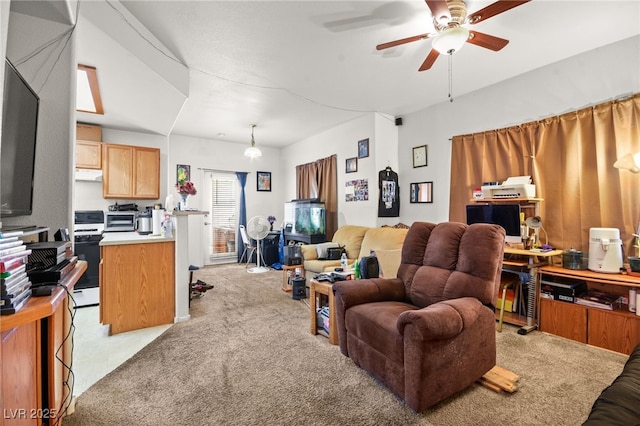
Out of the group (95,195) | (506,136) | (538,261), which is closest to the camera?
(538,261)

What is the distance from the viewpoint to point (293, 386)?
1.93 metres

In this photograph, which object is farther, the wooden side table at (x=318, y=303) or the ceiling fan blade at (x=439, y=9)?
the wooden side table at (x=318, y=303)

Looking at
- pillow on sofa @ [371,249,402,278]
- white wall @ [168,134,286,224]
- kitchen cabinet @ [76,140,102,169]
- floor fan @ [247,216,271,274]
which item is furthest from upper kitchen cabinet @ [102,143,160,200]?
pillow on sofa @ [371,249,402,278]

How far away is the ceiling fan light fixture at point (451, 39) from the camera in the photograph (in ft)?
6.24

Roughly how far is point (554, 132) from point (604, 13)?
1075 mm

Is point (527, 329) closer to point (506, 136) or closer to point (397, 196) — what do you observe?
point (506, 136)

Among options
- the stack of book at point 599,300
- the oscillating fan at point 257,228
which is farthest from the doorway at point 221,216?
the stack of book at point 599,300

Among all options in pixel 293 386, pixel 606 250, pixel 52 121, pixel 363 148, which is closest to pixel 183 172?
pixel 363 148

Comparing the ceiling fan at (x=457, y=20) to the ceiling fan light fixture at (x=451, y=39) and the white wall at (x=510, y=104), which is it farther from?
the white wall at (x=510, y=104)

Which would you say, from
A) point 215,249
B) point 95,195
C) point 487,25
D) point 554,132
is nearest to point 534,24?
point 487,25

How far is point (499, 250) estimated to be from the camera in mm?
1938

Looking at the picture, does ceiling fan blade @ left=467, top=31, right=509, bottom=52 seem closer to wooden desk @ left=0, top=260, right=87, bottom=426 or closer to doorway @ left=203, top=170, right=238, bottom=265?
wooden desk @ left=0, top=260, right=87, bottom=426

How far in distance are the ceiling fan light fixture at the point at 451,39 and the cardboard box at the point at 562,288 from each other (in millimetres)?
2374

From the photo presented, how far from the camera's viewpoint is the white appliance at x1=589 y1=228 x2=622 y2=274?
2.48 metres
